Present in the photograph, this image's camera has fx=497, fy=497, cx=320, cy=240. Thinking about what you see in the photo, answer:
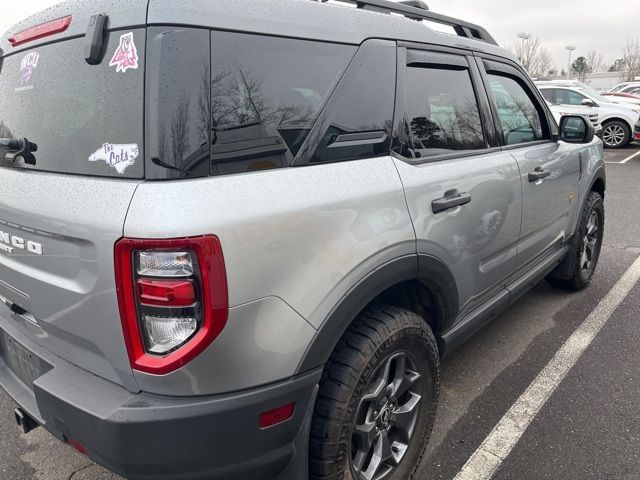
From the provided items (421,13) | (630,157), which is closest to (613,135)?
(630,157)

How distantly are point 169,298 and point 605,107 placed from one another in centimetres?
1439

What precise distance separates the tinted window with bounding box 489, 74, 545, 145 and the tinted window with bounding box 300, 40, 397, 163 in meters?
1.03

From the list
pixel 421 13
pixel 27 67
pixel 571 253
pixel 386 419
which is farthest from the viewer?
pixel 571 253

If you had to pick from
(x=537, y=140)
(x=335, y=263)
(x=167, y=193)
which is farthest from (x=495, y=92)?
(x=167, y=193)

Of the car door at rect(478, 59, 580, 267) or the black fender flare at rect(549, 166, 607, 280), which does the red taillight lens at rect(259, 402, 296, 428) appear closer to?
the car door at rect(478, 59, 580, 267)

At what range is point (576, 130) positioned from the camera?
346cm

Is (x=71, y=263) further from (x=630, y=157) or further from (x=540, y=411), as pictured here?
(x=630, y=157)

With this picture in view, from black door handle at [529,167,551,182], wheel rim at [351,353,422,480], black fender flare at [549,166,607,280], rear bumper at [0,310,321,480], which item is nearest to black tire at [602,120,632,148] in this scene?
black fender flare at [549,166,607,280]

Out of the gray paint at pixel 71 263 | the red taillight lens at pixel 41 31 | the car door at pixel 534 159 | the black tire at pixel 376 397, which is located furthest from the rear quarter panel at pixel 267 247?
the car door at pixel 534 159

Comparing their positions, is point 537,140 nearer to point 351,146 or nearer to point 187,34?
point 351,146

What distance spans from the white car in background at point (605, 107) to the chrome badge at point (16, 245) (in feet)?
43.2

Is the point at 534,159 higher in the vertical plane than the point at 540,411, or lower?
higher

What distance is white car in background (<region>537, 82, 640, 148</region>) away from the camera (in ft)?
41.5

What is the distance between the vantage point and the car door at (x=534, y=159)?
2.79 meters
